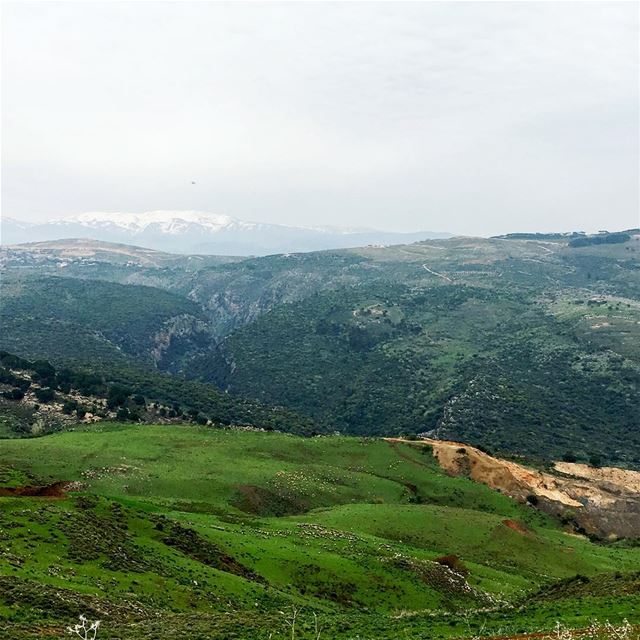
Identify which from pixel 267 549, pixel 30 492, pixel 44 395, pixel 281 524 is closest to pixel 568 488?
pixel 281 524

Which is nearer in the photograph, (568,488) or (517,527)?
(517,527)

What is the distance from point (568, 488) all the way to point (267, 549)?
6539 cm

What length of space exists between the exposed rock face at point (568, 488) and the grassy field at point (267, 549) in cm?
560

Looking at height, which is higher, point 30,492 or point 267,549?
point 30,492

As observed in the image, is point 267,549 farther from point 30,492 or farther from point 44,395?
point 44,395

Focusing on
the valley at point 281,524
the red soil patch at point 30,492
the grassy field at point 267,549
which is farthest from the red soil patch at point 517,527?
the red soil patch at point 30,492

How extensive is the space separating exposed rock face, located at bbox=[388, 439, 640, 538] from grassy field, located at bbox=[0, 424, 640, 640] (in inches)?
220

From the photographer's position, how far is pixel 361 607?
42.6m

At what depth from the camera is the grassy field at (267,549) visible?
1252 inches

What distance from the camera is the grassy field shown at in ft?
104

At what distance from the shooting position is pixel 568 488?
9381 centimetres

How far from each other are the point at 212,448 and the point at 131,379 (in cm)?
6916

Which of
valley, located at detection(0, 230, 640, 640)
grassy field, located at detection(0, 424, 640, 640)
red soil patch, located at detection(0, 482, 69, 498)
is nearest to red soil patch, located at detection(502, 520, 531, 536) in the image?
grassy field, located at detection(0, 424, 640, 640)

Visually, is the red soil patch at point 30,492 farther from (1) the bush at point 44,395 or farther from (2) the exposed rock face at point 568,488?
(1) the bush at point 44,395
